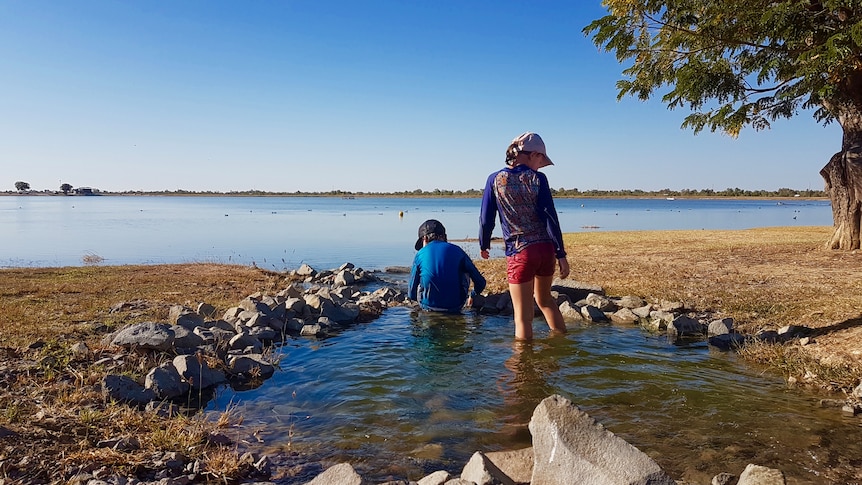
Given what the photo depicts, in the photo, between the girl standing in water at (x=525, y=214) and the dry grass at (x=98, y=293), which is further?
the dry grass at (x=98, y=293)

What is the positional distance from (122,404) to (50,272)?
1305cm

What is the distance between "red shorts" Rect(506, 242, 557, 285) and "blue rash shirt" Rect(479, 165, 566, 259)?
0.06 meters

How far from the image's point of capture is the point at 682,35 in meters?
13.5

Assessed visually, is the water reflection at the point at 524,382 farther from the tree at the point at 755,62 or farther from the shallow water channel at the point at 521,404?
the tree at the point at 755,62

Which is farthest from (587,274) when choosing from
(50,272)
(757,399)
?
(50,272)

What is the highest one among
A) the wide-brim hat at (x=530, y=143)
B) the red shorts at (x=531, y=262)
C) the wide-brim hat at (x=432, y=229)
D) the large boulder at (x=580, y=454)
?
the wide-brim hat at (x=530, y=143)

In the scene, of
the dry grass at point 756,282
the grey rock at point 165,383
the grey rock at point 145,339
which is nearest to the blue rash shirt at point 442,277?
the dry grass at point 756,282

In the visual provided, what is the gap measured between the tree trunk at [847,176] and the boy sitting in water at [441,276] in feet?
38.3

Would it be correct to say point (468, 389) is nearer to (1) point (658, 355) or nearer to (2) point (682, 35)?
(1) point (658, 355)

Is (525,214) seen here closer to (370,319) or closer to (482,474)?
(482,474)

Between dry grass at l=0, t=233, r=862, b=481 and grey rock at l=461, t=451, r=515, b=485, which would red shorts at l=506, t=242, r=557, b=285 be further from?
grey rock at l=461, t=451, r=515, b=485

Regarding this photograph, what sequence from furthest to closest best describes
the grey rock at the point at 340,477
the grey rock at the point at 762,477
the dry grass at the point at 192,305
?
the dry grass at the point at 192,305 < the grey rock at the point at 340,477 < the grey rock at the point at 762,477

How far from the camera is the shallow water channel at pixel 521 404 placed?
13.7 feet

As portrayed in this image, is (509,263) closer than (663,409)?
No
